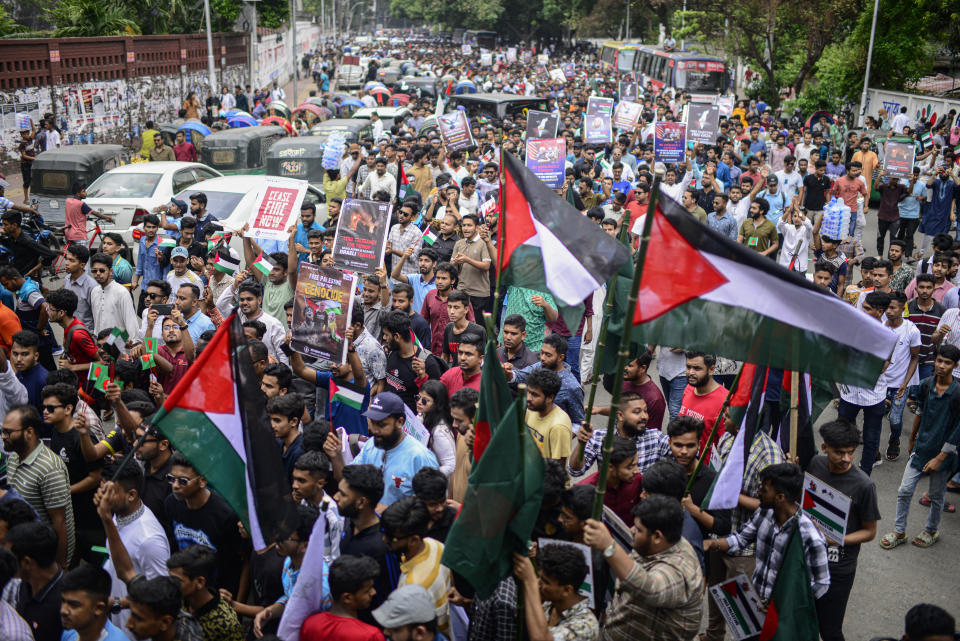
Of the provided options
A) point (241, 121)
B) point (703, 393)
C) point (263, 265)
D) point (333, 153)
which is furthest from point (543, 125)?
point (241, 121)

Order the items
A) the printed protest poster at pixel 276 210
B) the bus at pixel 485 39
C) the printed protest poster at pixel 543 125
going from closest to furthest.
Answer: the printed protest poster at pixel 276 210 < the printed protest poster at pixel 543 125 < the bus at pixel 485 39

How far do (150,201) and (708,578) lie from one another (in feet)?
35.4

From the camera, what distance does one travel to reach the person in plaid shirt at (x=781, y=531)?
4379mm

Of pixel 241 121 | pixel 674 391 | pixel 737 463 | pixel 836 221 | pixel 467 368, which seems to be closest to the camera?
pixel 737 463

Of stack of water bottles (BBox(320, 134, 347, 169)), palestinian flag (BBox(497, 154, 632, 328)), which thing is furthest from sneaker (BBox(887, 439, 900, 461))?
stack of water bottles (BBox(320, 134, 347, 169))

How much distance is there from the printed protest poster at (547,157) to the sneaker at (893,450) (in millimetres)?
6323

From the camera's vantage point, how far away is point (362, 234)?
312 inches

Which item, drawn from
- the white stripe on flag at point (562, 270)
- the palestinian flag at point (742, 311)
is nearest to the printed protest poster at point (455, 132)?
the white stripe on flag at point (562, 270)

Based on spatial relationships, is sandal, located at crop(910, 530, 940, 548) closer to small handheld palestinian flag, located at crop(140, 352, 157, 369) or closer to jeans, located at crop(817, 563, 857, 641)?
jeans, located at crop(817, 563, 857, 641)

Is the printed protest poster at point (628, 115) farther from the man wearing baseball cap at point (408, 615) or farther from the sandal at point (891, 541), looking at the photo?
the man wearing baseball cap at point (408, 615)

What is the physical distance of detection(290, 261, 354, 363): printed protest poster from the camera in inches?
252

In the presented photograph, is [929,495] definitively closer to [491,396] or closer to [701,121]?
[491,396]

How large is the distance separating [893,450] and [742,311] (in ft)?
17.0

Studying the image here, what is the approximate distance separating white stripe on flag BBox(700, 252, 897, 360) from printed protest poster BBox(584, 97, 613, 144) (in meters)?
14.5
